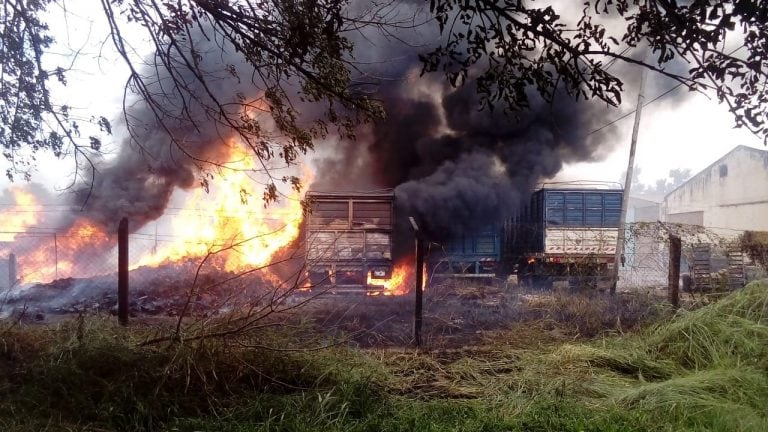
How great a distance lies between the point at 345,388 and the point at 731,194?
1237 inches

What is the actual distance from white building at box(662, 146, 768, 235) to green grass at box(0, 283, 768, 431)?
76.8ft

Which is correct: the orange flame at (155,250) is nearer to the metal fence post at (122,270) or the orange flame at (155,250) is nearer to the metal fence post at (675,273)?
the metal fence post at (122,270)

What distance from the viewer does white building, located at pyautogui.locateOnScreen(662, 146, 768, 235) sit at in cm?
2516

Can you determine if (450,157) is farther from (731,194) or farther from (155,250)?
(731,194)

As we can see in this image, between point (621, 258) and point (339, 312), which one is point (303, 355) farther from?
point (621, 258)

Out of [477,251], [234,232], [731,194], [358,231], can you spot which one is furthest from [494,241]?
[731,194]

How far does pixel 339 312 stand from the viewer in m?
7.55

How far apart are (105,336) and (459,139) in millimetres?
13843

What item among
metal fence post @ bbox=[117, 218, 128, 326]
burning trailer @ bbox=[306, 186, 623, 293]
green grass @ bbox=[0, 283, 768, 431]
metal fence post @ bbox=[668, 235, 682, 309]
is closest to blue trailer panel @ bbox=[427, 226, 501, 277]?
burning trailer @ bbox=[306, 186, 623, 293]

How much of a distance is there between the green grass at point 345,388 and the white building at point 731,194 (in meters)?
23.4

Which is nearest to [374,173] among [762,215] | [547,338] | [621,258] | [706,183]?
[621,258]

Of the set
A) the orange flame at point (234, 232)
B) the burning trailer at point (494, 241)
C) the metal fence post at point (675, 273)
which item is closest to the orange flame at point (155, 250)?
the orange flame at point (234, 232)

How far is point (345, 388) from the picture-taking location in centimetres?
378

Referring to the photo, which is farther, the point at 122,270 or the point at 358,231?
the point at 358,231
